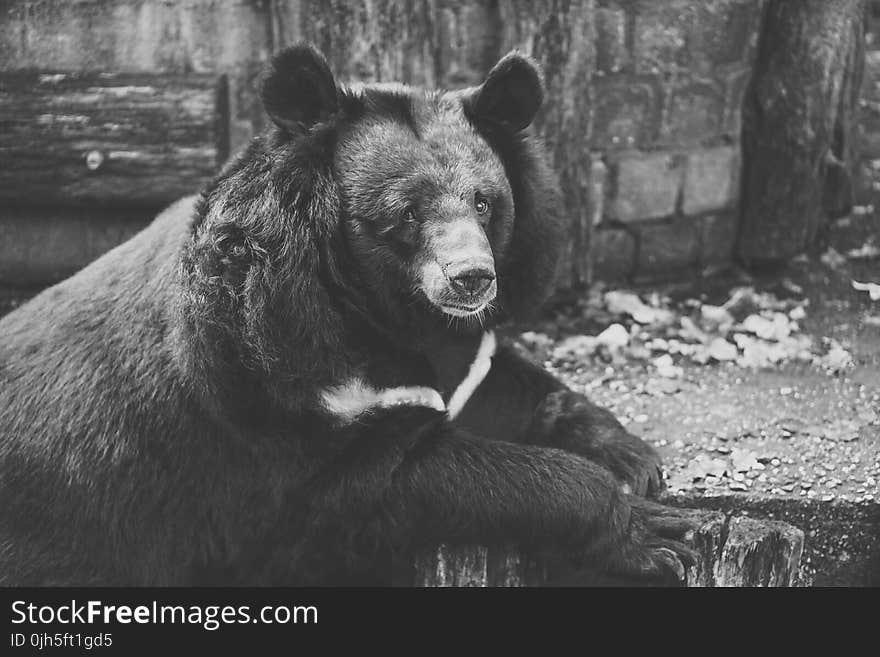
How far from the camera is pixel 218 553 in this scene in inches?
145

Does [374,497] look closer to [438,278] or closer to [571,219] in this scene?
[438,278]

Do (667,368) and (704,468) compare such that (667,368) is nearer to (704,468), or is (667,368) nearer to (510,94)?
(704,468)

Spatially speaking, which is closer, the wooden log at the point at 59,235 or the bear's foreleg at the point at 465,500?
the bear's foreleg at the point at 465,500

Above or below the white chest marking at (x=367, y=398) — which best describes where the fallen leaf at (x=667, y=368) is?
below

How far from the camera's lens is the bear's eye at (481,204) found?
11.4 feet

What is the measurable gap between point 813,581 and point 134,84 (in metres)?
3.47

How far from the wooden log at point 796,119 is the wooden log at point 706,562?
2.63 meters

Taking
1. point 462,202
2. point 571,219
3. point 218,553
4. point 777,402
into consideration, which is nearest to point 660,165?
point 571,219

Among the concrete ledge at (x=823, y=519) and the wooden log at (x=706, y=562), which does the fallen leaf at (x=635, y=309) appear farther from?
the wooden log at (x=706, y=562)

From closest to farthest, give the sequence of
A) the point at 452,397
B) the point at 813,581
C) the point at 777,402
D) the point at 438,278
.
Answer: the point at 438,278 < the point at 452,397 < the point at 813,581 < the point at 777,402

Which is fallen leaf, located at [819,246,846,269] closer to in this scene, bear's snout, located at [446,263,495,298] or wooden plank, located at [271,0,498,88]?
wooden plank, located at [271,0,498,88]

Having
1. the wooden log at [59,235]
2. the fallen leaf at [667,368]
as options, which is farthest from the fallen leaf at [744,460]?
the wooden log at [59,235]

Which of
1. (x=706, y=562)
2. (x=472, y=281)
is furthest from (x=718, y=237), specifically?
(x=472, y=281)

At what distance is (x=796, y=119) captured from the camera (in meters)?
5.98
